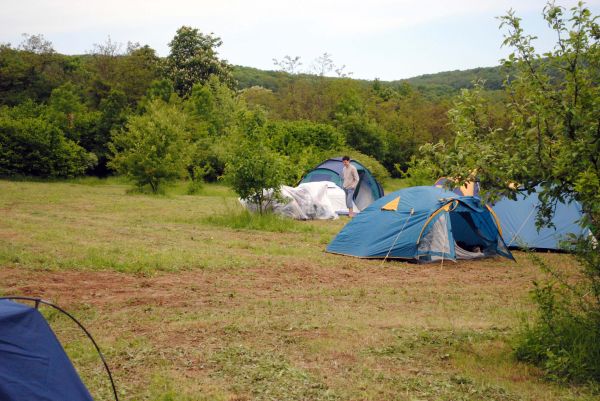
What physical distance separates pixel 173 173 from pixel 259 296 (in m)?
15.6

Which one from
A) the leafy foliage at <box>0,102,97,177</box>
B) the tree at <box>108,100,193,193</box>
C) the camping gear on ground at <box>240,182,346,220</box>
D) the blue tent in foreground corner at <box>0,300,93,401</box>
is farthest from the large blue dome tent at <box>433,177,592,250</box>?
the leafy foliage at <box>0,102,97,177</box>

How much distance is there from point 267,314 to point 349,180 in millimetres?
10841

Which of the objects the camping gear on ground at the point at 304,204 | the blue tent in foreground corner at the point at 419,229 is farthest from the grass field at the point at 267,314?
the camping gear on ground at the point at 304,204

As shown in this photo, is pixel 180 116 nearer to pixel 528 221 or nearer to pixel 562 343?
pixel 528 221

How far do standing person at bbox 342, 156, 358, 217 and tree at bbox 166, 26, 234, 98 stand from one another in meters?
28.8

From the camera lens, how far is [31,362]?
419cm

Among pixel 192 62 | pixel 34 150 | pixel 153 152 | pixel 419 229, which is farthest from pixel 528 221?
pixel 192 62

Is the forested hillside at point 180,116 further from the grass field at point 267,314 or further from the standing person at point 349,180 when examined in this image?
the grass field at point 267,314

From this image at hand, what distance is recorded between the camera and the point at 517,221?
13711 mm

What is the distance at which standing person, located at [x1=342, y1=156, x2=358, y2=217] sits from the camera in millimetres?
18094

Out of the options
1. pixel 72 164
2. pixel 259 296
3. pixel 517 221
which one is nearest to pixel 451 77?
pixel 72 164

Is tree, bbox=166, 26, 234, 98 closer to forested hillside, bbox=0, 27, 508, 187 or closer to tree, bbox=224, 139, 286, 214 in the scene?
forested hillside, bbox=0, 27, 508, 187

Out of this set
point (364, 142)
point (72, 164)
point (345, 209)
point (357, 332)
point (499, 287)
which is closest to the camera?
point (357, 332)

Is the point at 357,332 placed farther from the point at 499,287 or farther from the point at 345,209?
the point at 345,209
